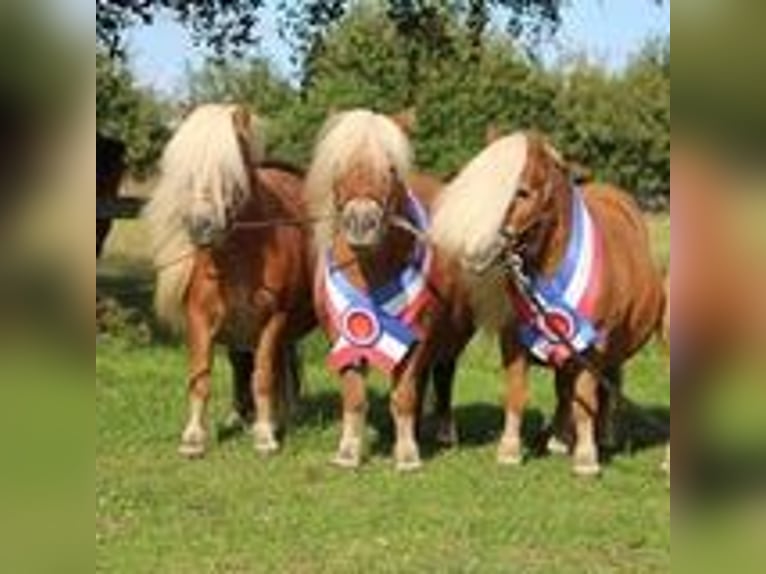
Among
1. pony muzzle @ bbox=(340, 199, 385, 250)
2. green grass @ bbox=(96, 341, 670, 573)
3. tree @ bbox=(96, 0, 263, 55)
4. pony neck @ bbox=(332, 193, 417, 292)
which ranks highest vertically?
tree @ bbox=(96, 0, 263, 55)

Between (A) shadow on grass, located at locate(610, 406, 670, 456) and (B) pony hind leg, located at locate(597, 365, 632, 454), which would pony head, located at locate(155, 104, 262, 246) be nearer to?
(B) pony hind leg, located at locate(597, 365, 632, 454)

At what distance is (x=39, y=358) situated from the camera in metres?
1.05

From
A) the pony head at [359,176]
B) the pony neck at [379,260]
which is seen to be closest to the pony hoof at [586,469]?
the pony neck at [379,260]

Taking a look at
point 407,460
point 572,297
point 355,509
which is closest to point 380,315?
point 407,460

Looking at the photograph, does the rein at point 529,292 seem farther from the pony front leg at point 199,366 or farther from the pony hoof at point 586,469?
the pony front leg at point 199,366

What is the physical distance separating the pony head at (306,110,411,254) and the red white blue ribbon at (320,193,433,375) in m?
0.27

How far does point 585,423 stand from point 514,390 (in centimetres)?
48

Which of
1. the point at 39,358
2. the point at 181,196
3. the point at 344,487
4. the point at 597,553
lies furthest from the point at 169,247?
the point at 39,358

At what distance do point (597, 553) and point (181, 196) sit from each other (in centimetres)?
305

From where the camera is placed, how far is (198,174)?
7336 millimetres

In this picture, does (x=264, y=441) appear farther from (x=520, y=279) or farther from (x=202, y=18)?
(x=202, y=18)

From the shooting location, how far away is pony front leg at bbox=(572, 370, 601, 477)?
7.27m

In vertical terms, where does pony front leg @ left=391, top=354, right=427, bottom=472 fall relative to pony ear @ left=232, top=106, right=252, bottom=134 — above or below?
below

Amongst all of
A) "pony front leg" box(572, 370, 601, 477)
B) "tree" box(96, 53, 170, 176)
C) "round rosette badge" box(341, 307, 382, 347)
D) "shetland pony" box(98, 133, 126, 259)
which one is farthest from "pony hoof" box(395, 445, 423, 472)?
"tree" box(96, 53, 170, 176)
